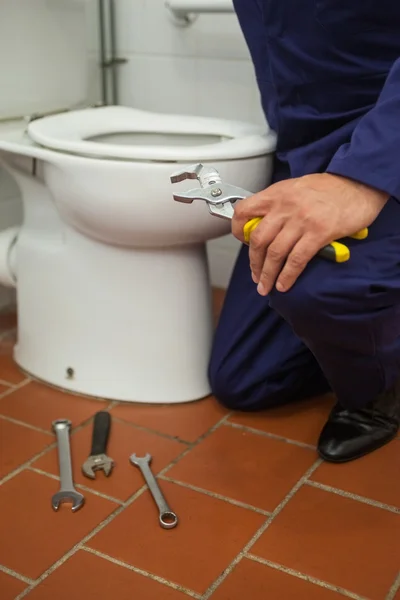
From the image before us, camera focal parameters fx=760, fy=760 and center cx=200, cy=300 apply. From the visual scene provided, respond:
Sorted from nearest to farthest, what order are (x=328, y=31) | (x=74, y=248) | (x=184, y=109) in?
(x=328, y=31)
(x=74, y=248)
(x=184, y=109)

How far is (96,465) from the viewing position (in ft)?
3.44

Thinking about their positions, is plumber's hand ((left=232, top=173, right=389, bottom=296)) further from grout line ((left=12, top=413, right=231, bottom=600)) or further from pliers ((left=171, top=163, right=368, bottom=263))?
grout line ((left=12, top=413, right=231, bottom=600))

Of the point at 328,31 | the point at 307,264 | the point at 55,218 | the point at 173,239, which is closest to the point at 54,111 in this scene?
the point at 55,218

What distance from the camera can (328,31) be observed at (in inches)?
37.1

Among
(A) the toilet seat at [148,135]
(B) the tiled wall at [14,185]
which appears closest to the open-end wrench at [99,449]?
(A) the toilet seat at [148,135]

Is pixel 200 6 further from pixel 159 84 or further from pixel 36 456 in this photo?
pixel 36 456

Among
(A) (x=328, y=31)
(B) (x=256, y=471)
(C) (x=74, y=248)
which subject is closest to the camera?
(A) (x=328, y=31)

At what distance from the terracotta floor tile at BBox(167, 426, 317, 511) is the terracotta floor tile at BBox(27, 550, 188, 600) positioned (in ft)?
0.63

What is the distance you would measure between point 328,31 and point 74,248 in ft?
1.66

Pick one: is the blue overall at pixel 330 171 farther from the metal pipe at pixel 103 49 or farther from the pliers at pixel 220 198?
the metal pipe at pixel 103 49

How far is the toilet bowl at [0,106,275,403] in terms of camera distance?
1065 millimetres

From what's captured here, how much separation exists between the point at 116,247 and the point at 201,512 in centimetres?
42

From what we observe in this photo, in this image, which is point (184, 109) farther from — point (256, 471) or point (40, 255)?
point (256, 471)

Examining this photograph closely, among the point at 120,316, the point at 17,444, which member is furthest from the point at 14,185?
the point at 17,444
